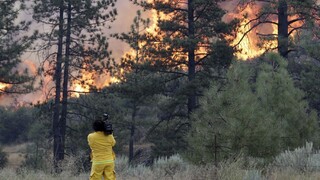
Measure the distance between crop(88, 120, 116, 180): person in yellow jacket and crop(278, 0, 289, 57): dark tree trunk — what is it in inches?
498

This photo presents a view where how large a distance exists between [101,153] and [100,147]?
0.12 metres

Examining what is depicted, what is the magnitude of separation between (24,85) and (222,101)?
14.6 m

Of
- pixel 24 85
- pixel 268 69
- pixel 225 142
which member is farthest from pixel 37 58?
pixel 225 142

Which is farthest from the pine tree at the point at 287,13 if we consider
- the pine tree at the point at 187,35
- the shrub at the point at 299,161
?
the shrub at the point at 299,161

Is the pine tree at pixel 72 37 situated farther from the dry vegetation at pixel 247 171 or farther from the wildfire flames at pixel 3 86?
the dry vegetation at pixel 247 171

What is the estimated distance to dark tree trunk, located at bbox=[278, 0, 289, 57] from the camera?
1923cm

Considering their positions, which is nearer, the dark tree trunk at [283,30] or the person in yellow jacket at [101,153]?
the person in yellow jacket at [101,153]

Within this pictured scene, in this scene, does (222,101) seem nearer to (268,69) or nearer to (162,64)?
(268,69)

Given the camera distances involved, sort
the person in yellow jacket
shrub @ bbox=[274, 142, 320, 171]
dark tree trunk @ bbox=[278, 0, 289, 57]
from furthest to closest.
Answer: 1. dark tree trunk @ bbox=[278, 0, 289, 57]
2. shrub @ bbox=[274, 142, 320, 171]
3. the person in yellow jacket

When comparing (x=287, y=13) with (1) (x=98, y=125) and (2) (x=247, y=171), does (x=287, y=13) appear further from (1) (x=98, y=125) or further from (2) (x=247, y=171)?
(1) (x=98, y=125)

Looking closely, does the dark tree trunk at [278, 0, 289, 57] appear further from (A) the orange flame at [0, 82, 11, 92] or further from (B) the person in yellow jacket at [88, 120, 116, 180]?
(A) the orange flame at [0, 82, 11, 92]

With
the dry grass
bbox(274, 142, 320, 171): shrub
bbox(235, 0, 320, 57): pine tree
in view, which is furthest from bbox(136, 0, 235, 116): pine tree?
the dry grass

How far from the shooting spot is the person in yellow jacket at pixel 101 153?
27.7 feet

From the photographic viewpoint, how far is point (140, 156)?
34.5 metres
